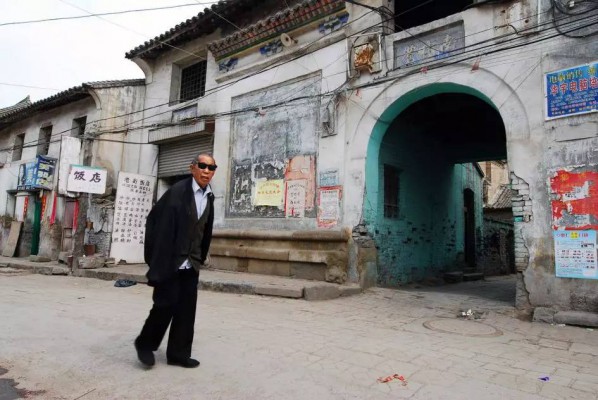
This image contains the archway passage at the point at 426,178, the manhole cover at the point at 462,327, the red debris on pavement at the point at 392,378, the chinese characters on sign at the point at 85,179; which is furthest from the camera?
the chinese characters on sign at the point at 85,179

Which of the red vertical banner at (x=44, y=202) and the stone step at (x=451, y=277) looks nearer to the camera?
the stone step at (x=451, y=277)

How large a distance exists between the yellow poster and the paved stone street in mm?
3440

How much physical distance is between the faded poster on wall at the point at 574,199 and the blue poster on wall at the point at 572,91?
0.89 meters

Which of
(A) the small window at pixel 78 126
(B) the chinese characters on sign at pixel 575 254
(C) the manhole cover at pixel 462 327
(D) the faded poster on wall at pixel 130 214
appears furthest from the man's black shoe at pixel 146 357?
(A) the small window at pixel 78 126

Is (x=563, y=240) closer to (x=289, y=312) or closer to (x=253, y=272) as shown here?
(x=289, y=312)

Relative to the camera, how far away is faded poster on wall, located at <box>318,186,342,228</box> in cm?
863

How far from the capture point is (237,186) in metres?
10.7

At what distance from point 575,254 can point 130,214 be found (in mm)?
11563

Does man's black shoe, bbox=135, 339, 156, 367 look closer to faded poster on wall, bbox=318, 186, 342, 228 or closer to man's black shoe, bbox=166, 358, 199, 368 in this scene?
man's black shoe, bbox=166, 358, 199, 368

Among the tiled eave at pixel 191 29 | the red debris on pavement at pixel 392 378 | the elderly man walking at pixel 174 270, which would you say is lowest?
the red debris on pavement at pixel 392 378

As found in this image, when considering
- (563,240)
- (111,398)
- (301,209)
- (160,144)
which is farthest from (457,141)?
(111,398)

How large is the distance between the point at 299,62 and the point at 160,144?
623 cm

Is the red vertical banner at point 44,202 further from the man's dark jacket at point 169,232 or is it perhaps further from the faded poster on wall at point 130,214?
the man's dark jacket at point 169,232

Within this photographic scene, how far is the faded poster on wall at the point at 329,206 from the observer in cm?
863
